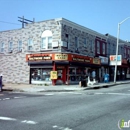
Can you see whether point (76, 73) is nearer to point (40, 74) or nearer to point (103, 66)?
point (40, 74)

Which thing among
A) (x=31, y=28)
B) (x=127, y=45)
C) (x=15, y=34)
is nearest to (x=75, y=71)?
(x=31, y=28)

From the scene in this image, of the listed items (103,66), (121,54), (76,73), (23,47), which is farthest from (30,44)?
(121,54)

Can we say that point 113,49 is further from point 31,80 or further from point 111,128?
point 111,128

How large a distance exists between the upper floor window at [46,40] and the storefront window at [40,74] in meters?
2.94

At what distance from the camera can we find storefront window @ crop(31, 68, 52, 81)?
24764 millimetres

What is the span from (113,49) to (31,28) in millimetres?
17175

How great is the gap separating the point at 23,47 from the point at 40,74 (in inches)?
204

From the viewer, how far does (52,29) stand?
2481 centimetres

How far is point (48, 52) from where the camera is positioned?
24.0 meters

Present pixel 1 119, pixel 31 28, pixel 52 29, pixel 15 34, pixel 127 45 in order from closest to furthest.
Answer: pixel 1 119 → pixel 52 29 → pixel 31 28 → pixel 15 34 → pixel 127 45

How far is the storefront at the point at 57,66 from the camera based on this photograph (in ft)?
76.8

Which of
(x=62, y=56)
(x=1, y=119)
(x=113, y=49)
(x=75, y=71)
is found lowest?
(x=1, y=119)

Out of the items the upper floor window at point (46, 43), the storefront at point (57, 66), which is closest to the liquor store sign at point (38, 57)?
the storefront at point (57, 66)

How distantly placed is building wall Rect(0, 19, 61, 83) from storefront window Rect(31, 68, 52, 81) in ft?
2.71
